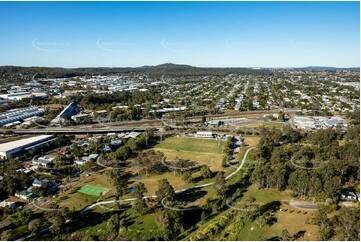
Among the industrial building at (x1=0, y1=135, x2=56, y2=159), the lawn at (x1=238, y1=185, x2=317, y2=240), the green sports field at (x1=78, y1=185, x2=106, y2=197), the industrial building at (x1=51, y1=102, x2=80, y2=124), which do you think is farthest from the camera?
the industrial building at (x1=51, y1=102, x2=80, y2=124)

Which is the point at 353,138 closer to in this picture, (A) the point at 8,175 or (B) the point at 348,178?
(B) the point at 348,178

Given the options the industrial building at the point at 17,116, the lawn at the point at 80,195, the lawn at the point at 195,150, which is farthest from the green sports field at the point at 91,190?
the industrial building at the point at 17,116

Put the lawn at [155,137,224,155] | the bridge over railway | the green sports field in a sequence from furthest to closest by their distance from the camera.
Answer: the bridge over railway
the lawn at [155,137,224,155]
the green sports field

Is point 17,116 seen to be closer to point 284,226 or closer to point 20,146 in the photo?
point 20,146

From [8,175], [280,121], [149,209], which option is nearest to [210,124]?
[280,121]

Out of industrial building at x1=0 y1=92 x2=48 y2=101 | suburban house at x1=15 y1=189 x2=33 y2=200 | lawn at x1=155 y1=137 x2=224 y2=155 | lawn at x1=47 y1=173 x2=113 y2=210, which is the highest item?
industrial building at x1=0 y1=92 x2=48 y2=101

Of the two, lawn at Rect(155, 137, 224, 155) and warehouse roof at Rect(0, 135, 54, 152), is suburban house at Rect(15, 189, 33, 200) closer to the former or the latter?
warehouse roof at Rect(0, 135, 54, 152)

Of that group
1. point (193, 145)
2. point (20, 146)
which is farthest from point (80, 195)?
point (193, 145)

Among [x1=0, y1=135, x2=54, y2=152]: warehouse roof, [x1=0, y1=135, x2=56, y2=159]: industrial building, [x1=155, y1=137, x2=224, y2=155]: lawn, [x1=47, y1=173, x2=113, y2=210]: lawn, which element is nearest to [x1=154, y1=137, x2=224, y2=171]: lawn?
[x1=155, y1=137, x2=224, y2=155]: lawn
